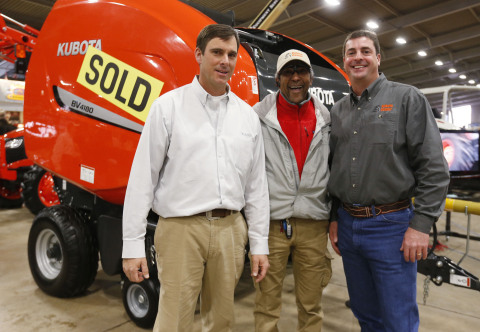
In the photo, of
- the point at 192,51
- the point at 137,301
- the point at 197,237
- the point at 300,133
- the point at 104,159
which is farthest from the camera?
the point at 137,301

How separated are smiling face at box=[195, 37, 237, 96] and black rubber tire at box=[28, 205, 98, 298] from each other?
71.3 inches

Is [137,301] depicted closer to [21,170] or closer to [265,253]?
[265,253]

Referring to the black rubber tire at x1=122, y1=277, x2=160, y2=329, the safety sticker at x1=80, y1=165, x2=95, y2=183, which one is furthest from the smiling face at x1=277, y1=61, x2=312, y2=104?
the black rubber tire at x1=122, y1=277, x2=160, y2=329

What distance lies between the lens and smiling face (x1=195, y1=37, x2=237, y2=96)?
1.58 m

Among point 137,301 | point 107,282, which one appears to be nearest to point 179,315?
Result: point 137,301

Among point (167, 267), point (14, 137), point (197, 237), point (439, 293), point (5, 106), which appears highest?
point (5, 106)

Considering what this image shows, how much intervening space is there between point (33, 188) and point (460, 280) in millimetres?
5454

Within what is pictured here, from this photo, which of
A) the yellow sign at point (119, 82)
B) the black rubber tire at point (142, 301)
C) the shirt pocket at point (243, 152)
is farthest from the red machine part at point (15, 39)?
the shirt pocket at point (243, 152)

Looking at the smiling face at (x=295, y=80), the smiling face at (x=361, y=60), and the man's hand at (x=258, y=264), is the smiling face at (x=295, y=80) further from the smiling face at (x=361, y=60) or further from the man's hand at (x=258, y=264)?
the man's hand at (x=258, y=264)

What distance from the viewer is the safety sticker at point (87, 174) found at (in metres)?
2.41

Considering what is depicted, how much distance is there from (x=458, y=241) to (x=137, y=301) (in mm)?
4206

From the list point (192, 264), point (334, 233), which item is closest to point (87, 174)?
point (192, 264)

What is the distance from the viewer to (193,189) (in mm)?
1554

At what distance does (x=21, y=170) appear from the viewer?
243 inches
